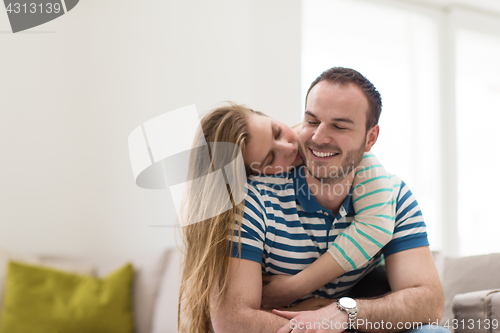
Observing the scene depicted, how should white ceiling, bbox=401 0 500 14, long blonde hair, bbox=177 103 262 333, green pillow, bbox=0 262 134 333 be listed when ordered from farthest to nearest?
white ceiling, bbox=401 0 500 14, green pillow, bbox=0 262 134 333, long blonde hair, bbox=177 103 262 333

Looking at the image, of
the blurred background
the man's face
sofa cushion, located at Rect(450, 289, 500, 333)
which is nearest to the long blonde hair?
the man's face

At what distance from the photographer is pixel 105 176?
103 inches

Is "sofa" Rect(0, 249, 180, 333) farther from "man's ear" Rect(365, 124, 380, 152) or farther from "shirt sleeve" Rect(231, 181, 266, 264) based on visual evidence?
"man's ear" Rect(365, 124, 380, 152)

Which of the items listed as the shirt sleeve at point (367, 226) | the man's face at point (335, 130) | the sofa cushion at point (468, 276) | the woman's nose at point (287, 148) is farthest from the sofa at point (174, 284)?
the woman's nose at point (287, 148)

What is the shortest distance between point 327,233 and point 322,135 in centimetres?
35

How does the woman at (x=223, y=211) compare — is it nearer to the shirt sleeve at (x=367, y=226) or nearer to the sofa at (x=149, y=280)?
the shirt sleeve at (x=367, y=226)

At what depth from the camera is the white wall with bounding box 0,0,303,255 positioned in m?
2.43

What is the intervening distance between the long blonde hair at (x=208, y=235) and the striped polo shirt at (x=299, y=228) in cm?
5

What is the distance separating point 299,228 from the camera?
143 centimetres

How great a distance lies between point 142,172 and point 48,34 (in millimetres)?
1048

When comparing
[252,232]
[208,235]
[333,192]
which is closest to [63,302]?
[208,235]

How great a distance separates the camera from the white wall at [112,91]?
7.97 ft

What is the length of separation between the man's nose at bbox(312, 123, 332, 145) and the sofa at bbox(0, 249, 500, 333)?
59 cm

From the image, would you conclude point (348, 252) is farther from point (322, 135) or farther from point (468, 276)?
point (468, 276)
